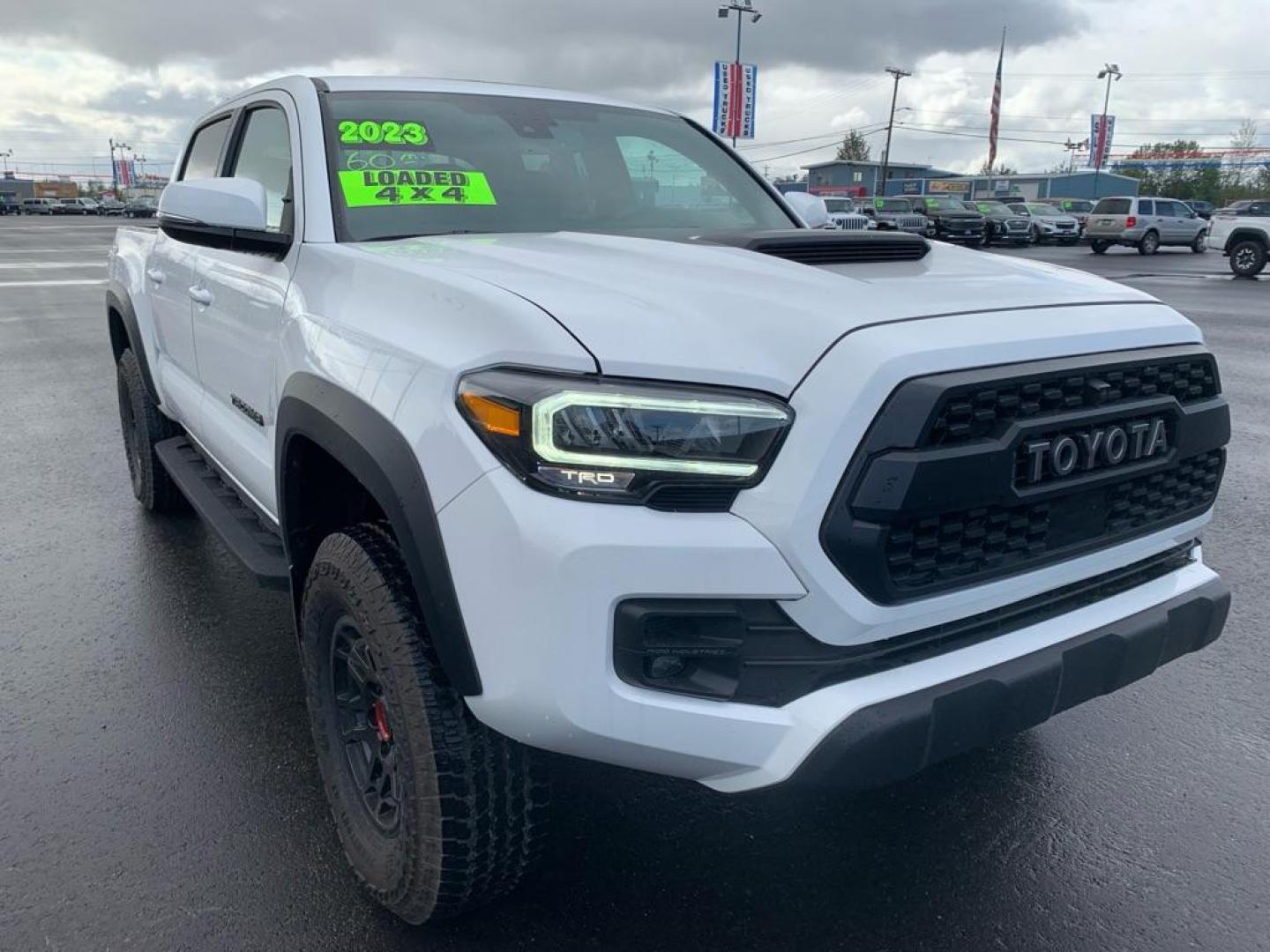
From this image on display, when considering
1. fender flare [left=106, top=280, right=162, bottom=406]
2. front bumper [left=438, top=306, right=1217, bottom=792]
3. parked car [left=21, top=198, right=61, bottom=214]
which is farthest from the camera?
parked car [left=21, top=198, right=61, bottom=214]

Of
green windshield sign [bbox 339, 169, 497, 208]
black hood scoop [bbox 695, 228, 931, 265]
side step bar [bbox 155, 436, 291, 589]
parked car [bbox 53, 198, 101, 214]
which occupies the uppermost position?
green windshield sign [bbox 339, 169, 497, 208]

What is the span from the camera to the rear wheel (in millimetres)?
21312

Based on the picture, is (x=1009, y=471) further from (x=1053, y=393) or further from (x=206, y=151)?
(x=206, y=151)

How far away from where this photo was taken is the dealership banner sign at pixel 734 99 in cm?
3678

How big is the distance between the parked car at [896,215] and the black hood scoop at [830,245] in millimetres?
26323

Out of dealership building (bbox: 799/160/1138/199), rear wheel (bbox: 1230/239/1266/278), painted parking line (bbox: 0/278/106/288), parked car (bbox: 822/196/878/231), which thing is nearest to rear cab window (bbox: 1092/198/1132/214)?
parked car (bbox: 822/196/878/231)

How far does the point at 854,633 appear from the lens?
5.91 ft

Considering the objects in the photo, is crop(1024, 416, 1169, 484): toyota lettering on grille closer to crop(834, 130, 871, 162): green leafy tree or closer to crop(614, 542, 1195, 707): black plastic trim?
crop(614, 542, 1195, 707): black plastic trim

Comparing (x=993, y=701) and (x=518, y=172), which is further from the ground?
(x=518, y=172)

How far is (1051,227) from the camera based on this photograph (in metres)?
34.6

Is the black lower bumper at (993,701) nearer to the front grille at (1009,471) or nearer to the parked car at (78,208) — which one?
the front grille at (1009,471)

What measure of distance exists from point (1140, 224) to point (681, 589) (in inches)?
1222

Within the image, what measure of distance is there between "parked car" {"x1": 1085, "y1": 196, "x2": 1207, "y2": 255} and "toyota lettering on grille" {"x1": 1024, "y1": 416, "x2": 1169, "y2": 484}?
29590 mm

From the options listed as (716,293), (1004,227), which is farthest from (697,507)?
(1004,227)
